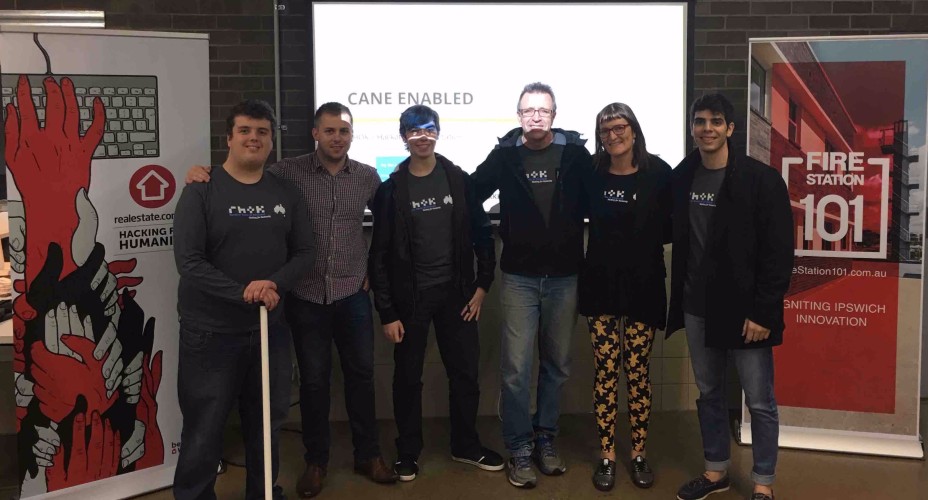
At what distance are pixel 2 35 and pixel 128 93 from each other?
45 centimetres

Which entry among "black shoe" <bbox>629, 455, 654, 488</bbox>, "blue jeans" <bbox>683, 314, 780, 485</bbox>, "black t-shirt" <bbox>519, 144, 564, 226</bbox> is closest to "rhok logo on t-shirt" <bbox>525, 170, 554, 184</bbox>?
"black t-shirt" <bbox>519, 144, 564, 226</bbox>

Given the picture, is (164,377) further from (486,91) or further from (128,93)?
(486,91)

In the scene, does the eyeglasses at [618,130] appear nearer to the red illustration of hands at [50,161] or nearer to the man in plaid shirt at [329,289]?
the man in plaid shirt at [329,289]

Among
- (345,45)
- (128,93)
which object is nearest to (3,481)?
(128,93)

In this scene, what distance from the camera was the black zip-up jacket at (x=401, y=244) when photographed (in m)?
3.01

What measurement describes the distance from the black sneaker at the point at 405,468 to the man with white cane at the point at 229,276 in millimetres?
765

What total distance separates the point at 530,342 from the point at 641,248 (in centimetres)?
63

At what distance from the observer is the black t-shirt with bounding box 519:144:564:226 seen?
303cm

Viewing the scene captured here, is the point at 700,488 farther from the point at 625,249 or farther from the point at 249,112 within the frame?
the point at 249,112

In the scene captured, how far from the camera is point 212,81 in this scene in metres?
3.80

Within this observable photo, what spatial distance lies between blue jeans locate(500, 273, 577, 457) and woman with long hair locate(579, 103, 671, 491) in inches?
4.1

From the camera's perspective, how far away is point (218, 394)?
2.60m

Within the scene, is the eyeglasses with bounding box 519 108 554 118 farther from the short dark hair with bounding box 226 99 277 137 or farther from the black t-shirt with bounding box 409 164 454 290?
the short dark hair with bounding box 226 99 277 137

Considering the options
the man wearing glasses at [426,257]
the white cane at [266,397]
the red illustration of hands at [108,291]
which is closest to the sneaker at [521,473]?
the man wearing glasses at [426,257]
